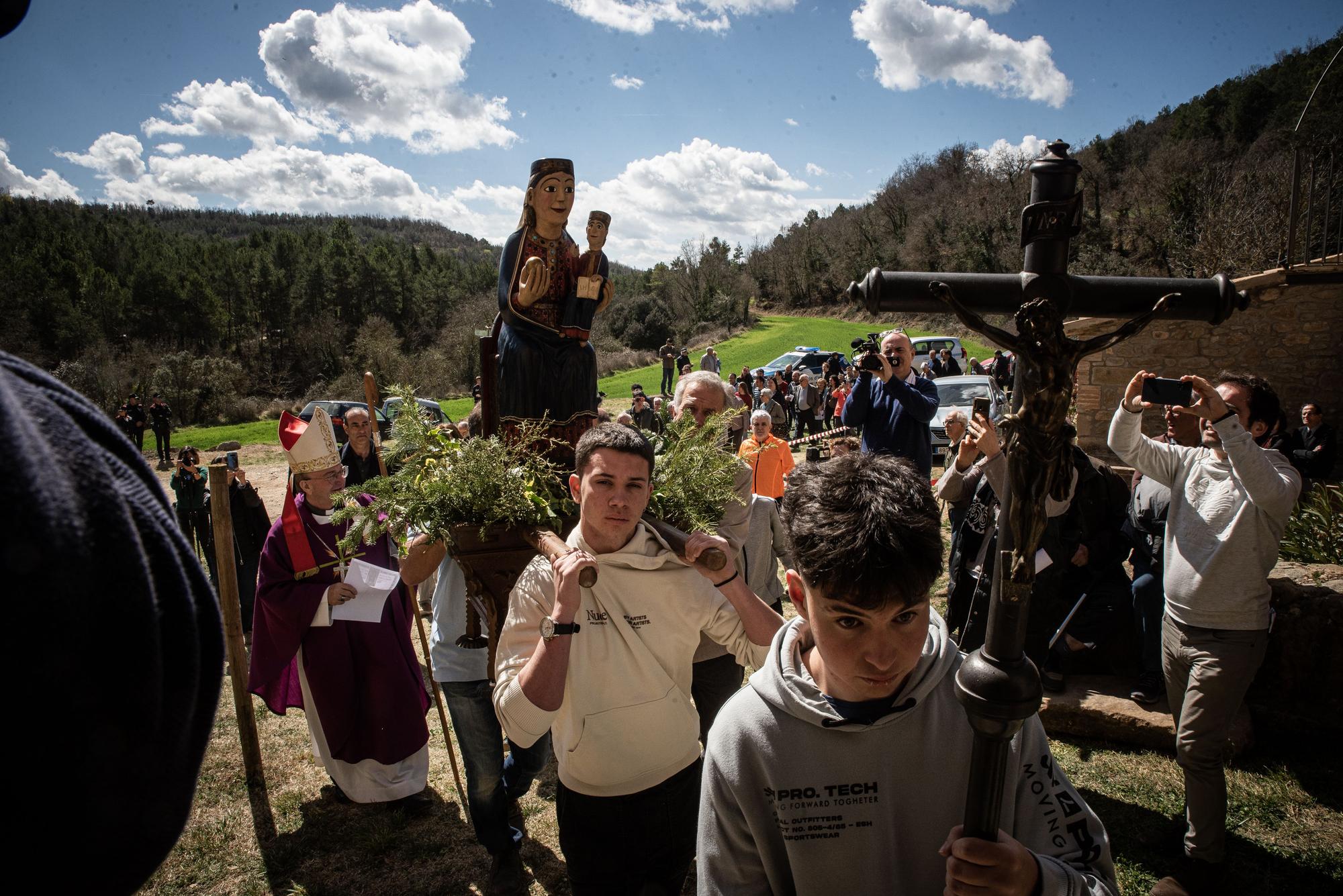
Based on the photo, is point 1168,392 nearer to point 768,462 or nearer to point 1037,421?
point 1037,421

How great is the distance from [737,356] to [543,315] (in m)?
34.3

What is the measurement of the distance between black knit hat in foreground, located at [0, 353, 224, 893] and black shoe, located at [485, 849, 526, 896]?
11.4ft

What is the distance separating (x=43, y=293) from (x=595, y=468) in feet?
187

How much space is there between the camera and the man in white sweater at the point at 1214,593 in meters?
3.21

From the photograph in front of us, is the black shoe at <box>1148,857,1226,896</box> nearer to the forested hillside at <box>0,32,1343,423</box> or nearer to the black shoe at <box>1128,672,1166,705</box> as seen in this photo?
the black shoe at <box>1128,672,1166,705</box>

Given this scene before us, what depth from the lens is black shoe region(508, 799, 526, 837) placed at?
408cm

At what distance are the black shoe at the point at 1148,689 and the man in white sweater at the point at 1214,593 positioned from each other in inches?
52.2

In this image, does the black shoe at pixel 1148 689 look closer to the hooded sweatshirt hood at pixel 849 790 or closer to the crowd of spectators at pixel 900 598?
the crowd of spectators at pixel 900 598

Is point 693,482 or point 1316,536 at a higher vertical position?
point 693,482

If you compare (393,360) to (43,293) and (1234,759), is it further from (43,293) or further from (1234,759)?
(1234,759)

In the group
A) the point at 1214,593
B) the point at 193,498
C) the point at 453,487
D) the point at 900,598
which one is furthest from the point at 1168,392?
the point at 193,498

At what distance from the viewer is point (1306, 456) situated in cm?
621

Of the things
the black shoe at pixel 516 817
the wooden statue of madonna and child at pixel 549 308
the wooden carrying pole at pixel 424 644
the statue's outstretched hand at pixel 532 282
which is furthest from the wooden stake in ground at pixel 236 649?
the statue's outstretched hand at pixel 532 282

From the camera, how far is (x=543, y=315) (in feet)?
11.7
